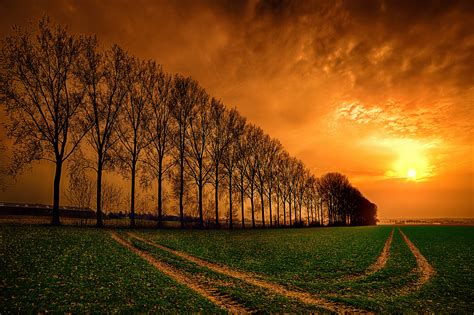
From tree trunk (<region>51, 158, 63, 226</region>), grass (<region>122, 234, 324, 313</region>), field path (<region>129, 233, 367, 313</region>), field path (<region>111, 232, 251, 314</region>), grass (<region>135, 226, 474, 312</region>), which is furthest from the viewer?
tree trunk (<region>51, 158, 63, 226</region>)

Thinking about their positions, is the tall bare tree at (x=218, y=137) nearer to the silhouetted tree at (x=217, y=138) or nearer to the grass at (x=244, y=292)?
the silhouetted tree at (x=217, y=138)

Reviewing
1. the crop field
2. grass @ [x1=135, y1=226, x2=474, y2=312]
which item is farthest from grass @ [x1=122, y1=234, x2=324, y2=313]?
grass @ [x1=135, y1=226, x2=474, y2=312]

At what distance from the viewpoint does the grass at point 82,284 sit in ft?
33.9

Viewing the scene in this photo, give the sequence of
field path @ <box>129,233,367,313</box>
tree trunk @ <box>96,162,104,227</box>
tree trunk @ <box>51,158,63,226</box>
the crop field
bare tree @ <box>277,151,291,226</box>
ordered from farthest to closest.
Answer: bare tree @ <box>277,151,291,226</box>, tree trunk @ <box>96,162,104,227</box>, tree trunk @ <box>51,158,63,226</box>, field path @ <box>129,233,367,313</box>, the crop field

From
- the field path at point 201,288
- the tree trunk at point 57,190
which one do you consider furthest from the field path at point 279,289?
the tree trunk at point 57,190

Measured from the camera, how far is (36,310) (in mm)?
9508

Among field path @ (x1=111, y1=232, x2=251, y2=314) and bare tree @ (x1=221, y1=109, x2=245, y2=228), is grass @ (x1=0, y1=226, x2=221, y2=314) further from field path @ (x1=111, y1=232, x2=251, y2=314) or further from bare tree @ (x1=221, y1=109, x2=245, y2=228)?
bare tree @ (x1=221, y1=109, x2=245, y2=228)

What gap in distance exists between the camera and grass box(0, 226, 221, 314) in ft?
33.9

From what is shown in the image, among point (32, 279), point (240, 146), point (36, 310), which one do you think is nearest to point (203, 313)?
point (36, 310)

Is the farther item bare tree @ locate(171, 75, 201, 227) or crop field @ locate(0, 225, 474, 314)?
bare tree @ locate(171, 75, 201, 227)

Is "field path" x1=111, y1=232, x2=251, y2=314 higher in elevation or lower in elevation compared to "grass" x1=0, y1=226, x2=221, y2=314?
lower

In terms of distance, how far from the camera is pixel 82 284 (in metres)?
12.8

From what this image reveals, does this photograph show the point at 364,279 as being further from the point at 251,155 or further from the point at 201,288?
the point at 251,155

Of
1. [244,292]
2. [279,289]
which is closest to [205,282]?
[244,292]
